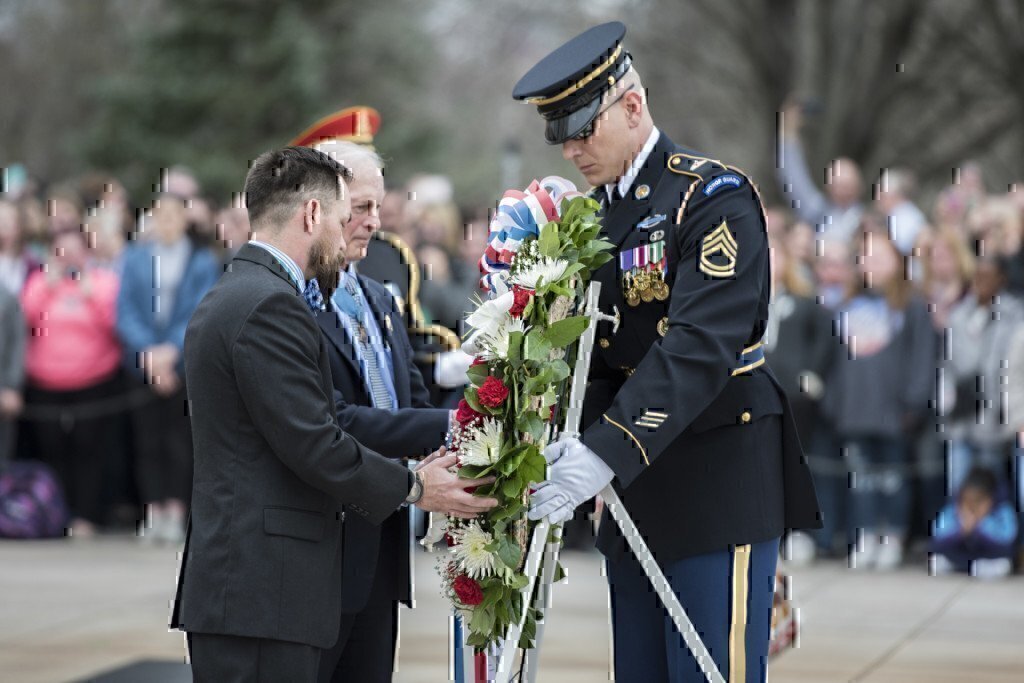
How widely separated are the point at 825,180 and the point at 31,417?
12576 millimetres

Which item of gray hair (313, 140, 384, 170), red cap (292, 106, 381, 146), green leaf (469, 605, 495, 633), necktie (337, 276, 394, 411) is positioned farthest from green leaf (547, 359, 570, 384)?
red cap (292, 106, 381, 146)

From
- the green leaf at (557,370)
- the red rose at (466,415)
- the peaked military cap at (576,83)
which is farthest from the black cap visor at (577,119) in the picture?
the red rose at (466,415)

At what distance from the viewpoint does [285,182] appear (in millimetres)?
4043

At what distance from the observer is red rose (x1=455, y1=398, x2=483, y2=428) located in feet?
13.7

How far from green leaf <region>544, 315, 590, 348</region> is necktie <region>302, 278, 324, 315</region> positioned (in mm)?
673

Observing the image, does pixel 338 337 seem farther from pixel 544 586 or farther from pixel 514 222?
pixel 544 586

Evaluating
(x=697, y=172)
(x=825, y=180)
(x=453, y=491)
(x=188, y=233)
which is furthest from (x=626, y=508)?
(x=825, y=180)

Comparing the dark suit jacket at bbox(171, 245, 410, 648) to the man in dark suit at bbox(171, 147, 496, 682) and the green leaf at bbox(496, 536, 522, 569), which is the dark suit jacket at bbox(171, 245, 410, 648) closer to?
the man in dark suit at bbox(171, 147, 496, 682)

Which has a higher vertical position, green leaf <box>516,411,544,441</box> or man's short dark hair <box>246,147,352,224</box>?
man's short dark hair <box>246,147,352,224</box>

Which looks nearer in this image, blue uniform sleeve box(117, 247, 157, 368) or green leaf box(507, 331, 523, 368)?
green leaf box(507, 331, 523, 368)

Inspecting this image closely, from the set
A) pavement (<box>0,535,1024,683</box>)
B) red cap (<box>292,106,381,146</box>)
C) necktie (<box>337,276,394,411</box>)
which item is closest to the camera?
necktie (<box>337,276,394,411</box>)

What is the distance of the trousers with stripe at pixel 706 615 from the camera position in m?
4.22

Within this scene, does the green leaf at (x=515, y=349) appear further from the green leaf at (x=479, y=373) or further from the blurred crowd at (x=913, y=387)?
the blurred crowd at (x=913, y=387)

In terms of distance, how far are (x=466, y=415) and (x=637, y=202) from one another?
76cm
